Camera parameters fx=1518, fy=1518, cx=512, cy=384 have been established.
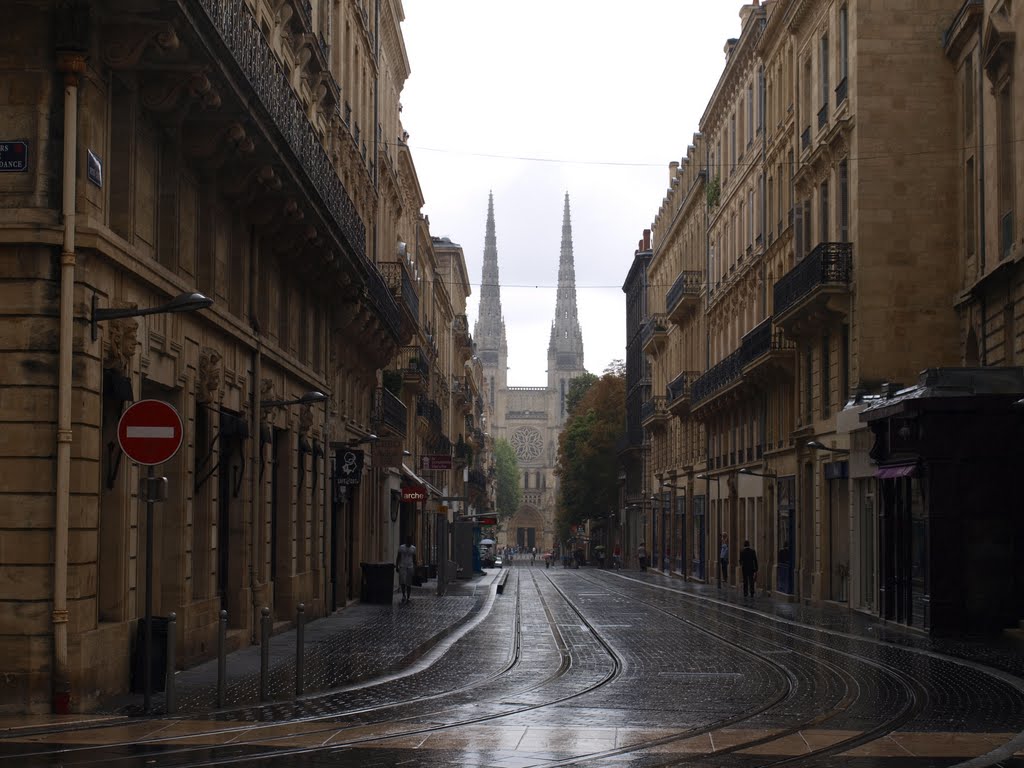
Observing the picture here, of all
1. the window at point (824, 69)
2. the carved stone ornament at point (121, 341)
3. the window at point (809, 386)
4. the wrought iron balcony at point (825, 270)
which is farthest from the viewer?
the window at point (809, 386)

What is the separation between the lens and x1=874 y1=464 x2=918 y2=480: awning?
2611 cm

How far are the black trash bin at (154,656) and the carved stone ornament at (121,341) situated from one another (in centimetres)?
253

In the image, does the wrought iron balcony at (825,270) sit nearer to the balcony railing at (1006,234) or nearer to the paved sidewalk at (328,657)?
the balcony railing at (1006,234)

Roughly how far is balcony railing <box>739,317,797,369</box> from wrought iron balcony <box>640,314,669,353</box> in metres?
25.8

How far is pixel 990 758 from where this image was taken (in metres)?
11.1

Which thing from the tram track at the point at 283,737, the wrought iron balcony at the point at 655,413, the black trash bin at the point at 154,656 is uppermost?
the wrought iron balcony at the point at 655,413

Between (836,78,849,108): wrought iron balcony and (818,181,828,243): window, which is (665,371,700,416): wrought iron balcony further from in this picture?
(836,78,849,108): wrought iron balcony

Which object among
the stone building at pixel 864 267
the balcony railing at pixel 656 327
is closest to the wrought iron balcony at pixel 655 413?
the balcony railing at pixel 656 327

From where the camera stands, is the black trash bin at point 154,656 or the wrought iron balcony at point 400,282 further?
the wrought iron balcony at point 400,282

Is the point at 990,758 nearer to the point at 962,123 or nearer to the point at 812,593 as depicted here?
the point at 962,123

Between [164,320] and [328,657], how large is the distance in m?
5.50

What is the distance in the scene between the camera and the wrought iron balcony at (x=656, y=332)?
239 feet

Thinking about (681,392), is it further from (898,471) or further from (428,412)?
(898,471)

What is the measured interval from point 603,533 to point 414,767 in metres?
99.6
